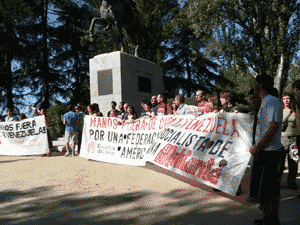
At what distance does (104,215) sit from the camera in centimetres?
315

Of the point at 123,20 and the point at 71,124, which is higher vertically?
the point at 123,20

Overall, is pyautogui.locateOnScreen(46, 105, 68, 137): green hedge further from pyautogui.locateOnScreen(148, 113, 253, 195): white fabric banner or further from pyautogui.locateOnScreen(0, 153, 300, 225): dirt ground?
pyautogui.locateOnScreen(148, 113, 253, 195): white fabric banner

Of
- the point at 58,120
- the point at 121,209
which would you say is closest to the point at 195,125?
the point at 121,209

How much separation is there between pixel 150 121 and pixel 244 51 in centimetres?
1081

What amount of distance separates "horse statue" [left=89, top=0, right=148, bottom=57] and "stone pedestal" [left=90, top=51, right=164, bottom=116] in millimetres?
1141

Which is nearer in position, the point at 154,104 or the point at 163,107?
the point at 163,107

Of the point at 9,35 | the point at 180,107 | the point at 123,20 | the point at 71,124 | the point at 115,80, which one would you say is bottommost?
the point at 71,124

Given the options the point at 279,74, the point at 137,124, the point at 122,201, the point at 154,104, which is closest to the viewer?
the point at 122,201

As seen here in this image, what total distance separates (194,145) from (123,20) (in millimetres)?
9063

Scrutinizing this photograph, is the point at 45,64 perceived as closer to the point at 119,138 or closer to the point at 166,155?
the point at 119,138

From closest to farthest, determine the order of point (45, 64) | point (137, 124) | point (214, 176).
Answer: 1. point (214, 176)
2. point (137, 124)
3. point (45, 64)

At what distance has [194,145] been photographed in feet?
14.2

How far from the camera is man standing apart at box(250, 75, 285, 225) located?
8.31 ft

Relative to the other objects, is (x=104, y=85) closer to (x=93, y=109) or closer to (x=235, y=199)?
(x=93, y=109)
